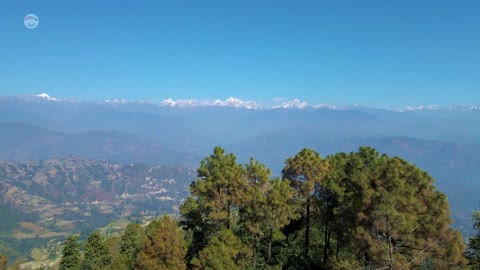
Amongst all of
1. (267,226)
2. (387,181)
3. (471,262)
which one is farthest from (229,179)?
(471,262)

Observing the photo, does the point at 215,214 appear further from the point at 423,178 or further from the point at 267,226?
the point at 423,178

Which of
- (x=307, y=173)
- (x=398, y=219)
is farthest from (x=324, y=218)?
(x=398, y=219)

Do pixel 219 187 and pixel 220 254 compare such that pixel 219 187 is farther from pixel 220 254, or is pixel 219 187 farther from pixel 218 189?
pixel 220 254

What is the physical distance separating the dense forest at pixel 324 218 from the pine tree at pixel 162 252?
0.07 meters

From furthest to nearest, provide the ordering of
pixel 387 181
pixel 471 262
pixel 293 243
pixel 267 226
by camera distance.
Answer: pixel 293 243 → pixel 267 226 → pixel 471 262 → pixel 387 181

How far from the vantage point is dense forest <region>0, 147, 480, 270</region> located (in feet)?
66.6

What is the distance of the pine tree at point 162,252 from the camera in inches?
965

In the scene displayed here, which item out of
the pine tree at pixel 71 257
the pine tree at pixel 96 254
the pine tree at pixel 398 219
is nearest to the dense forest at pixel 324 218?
the pine tree at pixel 398 219

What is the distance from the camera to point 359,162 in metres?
26.2

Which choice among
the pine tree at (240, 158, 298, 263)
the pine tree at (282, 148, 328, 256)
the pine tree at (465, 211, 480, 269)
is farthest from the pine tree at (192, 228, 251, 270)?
the pine tree at (465, 211, 480, 269)

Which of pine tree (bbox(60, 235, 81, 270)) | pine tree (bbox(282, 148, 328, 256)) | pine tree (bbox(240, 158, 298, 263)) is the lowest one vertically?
pine tree (bbox(60, 235, 81, 270))

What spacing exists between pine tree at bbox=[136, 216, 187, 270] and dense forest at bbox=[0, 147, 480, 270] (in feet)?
0.24

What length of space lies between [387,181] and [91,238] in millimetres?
51824

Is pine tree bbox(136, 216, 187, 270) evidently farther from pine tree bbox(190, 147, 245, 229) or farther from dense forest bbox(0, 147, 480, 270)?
pine tree bbox(190, 147, 245, 229)
